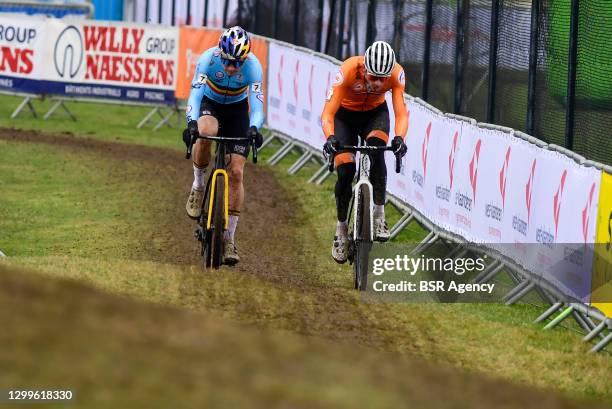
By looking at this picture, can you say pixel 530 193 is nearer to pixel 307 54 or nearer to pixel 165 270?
pixel 165 270

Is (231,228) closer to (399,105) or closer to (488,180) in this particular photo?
(399,105)

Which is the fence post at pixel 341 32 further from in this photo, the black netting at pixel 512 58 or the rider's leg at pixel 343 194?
the rider's leg at pixel 343 194

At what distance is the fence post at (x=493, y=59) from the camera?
51.9 ft

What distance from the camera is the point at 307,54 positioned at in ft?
71.2

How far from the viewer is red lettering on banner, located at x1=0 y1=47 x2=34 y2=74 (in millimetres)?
27766

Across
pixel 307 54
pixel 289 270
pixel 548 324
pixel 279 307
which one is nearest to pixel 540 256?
pixel 548 324

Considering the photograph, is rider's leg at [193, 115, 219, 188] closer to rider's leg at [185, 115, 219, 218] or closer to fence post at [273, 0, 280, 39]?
rider's leg at [185, 115, 219, 218]

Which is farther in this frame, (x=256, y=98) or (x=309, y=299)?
(x=256, y=98)

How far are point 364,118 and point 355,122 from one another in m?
0.09

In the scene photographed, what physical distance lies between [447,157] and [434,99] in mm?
3508

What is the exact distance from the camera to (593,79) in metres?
13.8

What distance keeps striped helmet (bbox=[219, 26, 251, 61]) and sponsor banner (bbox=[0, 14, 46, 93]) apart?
15508 millimetres

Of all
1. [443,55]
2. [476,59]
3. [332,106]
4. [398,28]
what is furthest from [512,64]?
[398,28]

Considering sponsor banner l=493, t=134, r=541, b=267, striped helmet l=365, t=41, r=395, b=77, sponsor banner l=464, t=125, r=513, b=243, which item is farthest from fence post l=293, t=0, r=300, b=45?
striped helmet l=365, t=41, r=395, b=77
